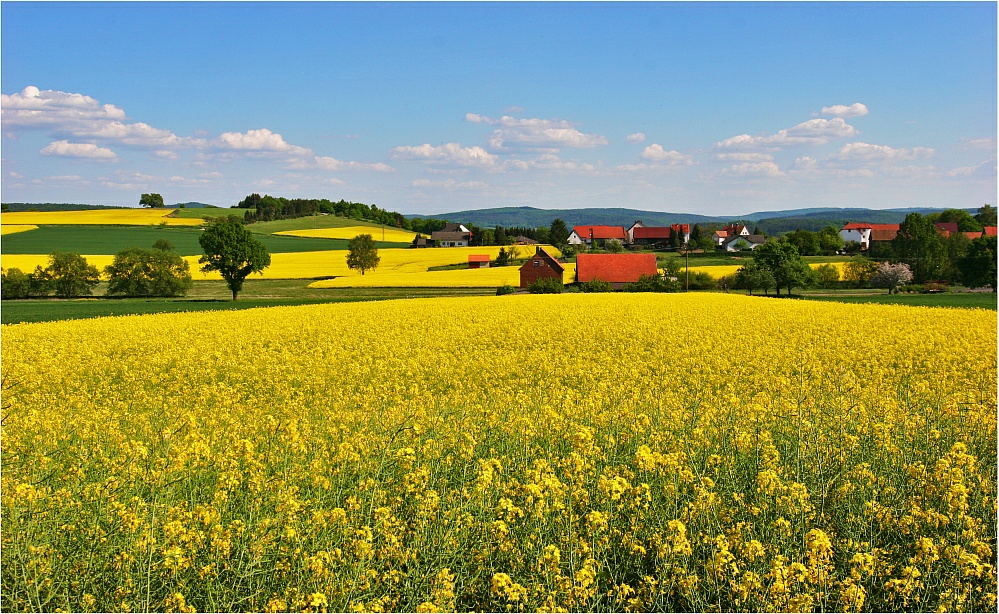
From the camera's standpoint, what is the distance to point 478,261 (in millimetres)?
85438

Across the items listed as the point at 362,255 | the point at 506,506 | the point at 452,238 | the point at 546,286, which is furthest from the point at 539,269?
the point at 452,238

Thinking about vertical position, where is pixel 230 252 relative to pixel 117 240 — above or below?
below

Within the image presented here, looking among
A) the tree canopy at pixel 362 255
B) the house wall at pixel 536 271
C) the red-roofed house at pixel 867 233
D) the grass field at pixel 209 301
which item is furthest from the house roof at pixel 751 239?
the grass field at pixel 209 301

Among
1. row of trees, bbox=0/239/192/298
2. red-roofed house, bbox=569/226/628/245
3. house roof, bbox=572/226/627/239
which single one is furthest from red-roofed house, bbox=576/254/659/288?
red-roofed house, bbox=569/226/628/245

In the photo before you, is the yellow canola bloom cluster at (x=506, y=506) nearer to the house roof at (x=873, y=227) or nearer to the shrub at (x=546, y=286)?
the shrub at (x=546, y=286)

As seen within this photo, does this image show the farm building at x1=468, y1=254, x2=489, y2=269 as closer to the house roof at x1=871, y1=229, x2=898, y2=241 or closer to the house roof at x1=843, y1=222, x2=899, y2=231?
the house roof at x1=871, y1=229, x2=898, y2=241

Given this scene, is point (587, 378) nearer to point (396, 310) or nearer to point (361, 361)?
point (361, 361)

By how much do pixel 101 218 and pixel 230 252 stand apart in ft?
344

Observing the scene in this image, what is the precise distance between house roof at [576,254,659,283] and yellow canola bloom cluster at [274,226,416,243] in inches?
2573

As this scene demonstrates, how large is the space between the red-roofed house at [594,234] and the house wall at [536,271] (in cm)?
8257

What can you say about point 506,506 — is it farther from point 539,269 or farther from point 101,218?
point 101,218

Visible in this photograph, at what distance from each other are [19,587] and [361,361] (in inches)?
452

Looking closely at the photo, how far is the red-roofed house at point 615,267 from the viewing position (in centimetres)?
6094

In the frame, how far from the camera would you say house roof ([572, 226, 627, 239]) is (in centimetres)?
14425
